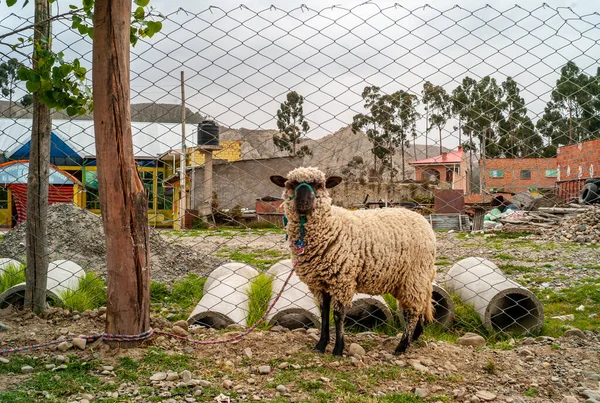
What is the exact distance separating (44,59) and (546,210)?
58.1 ft

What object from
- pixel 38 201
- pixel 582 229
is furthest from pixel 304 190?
pixel 582 229

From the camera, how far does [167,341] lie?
11.8ft

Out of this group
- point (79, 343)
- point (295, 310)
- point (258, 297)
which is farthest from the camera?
point (258, 297)

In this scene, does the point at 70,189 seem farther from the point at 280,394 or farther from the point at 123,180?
the point at 280,394

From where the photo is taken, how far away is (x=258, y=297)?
492cm

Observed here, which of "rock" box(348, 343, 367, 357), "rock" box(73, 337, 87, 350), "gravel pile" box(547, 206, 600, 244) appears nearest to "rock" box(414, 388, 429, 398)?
"rock" box(348, 343, 367, 357)

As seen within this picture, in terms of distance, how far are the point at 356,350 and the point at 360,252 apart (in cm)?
73

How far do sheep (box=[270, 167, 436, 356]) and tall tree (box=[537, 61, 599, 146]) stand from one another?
151 centimetres

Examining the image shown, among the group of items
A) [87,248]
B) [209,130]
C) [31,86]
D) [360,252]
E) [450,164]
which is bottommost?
[87,248]

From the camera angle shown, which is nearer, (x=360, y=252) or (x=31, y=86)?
(x=31, y=86)

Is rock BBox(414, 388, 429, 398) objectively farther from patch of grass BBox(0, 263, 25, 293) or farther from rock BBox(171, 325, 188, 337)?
patch of grass BBox(0, 263, 25, 293)

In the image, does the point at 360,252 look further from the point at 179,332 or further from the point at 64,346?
the point at 64,346

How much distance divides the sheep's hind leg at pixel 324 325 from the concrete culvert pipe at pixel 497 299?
4.93 feet

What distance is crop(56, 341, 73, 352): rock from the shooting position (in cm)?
340
